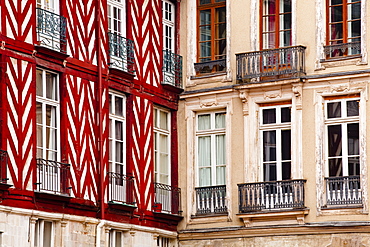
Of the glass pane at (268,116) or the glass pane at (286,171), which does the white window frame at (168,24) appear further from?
the glass pane at (286,171)

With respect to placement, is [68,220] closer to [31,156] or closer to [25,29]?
[31,156]

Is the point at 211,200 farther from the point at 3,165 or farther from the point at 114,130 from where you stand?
the point at 3,165

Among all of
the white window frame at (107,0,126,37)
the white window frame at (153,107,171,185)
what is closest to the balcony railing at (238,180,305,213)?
the white window frame at (153,107,171,185)

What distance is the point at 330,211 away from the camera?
71.5 feet

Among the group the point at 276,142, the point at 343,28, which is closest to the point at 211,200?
the point at 276,142

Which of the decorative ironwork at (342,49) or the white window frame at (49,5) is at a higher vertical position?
the white window frame at (49,5)

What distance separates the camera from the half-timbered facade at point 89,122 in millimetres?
18750

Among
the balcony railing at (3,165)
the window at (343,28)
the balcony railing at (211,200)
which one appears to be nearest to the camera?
the balcony railing at (3,165)

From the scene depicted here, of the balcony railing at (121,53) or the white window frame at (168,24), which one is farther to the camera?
the white window frame at (168,24)

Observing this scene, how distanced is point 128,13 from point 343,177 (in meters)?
5.67

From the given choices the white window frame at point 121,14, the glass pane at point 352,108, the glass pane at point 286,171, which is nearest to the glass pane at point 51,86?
the white window frame at point 121,14

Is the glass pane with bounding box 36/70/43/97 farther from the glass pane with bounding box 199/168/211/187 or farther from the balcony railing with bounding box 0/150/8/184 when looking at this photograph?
the glass pane with bounding box 199/168/211/187

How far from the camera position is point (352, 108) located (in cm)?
2205

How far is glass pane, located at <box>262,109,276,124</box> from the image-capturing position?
22922mm
